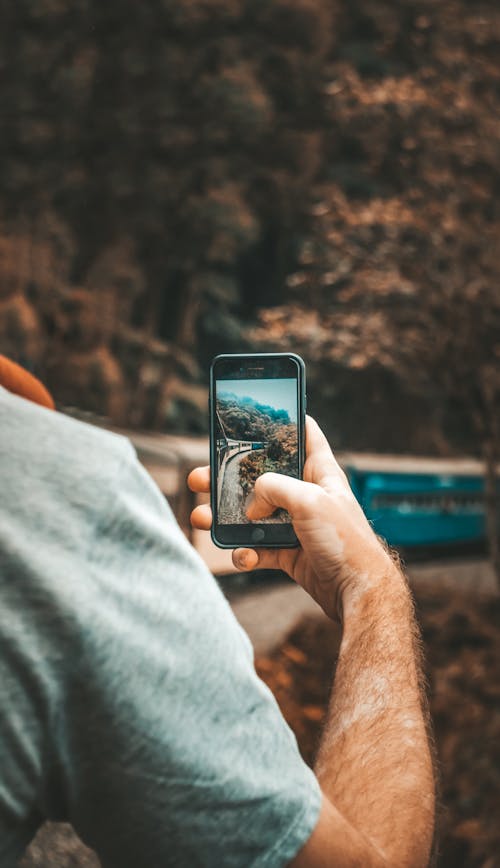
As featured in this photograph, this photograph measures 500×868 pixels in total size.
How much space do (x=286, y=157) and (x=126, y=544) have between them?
21.2 m

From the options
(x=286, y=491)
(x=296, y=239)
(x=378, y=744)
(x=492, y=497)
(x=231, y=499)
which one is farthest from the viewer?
(x=296, y=239)

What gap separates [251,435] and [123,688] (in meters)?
0.56

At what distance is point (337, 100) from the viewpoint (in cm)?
825

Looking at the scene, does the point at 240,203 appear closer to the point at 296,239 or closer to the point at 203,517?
the point at 296,239

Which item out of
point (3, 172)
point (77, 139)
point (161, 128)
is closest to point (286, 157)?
point (161, 128)

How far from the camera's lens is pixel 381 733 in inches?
39.2

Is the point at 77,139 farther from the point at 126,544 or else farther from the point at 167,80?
the point at 126,544

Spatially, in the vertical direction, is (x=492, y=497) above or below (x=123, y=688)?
below

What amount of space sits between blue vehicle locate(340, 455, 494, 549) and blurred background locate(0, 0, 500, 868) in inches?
1.8

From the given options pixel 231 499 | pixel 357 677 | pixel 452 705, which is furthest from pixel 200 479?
pixel 452 705

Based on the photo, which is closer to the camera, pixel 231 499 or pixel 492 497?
pixel 231 499

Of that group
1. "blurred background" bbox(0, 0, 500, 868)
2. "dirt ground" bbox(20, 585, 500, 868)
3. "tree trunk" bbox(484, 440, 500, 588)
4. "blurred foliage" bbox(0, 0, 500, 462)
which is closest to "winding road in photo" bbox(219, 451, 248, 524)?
"dirt ground" bbox(20, 585, 500, 868)

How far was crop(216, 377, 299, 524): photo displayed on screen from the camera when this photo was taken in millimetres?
1199

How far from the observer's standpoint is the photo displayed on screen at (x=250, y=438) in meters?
1.20
